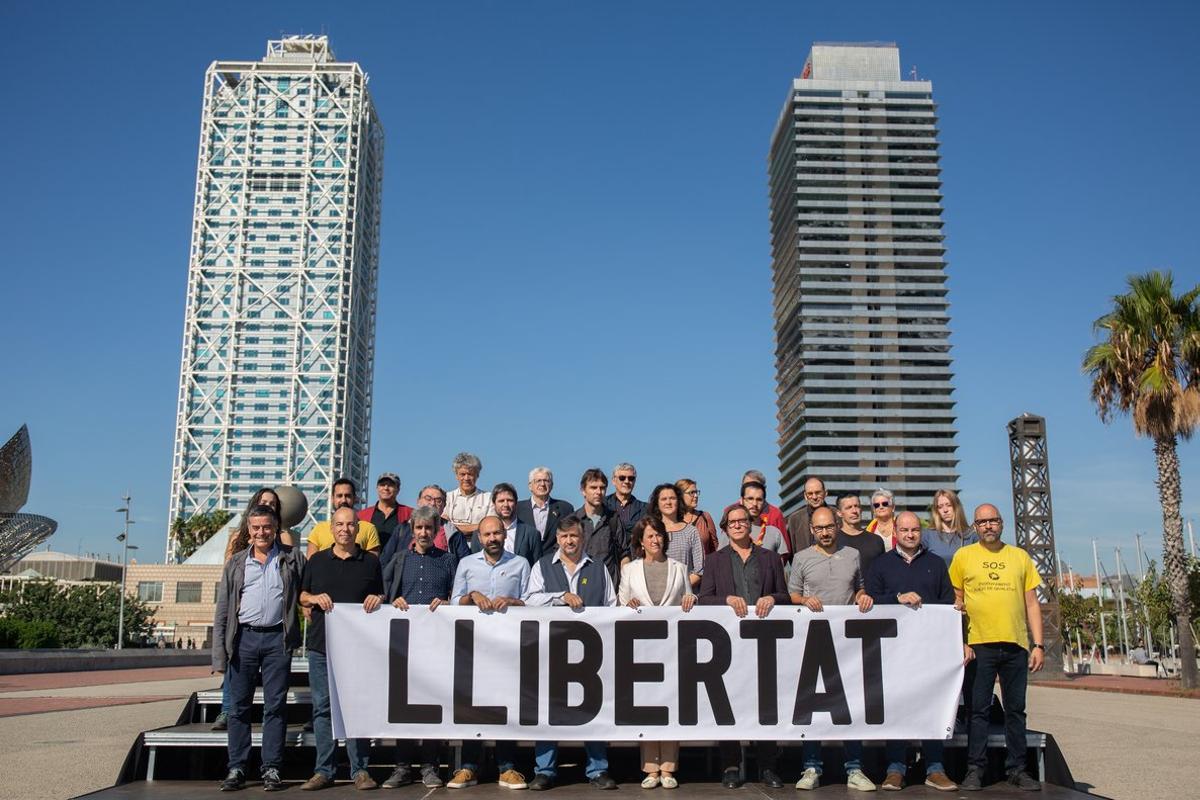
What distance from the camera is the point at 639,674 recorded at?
7551 millimetres

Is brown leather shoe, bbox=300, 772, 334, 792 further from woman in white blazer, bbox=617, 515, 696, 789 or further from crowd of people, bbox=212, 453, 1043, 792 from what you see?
woman in white blazer, bbox=617, 515, 696, 789

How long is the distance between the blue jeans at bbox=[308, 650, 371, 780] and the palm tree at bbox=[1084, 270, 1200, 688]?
77.9 ft

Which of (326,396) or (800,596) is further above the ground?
(326,396)

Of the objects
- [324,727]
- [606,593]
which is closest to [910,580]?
[606,593]

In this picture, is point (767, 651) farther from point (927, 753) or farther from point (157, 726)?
point (157, 726)

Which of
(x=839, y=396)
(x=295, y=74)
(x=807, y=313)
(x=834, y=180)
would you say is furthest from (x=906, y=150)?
(x=295, y=74)

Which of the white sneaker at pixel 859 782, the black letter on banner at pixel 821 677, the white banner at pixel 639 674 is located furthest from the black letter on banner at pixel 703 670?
the white sneaker at pixel 859 782

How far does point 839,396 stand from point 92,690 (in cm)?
16007

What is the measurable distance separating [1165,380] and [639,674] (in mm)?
22628

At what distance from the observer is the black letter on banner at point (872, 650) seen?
24.9 ft

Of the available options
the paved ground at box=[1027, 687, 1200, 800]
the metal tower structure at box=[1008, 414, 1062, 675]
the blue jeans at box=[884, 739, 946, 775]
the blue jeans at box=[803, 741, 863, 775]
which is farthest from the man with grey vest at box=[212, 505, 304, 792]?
the metal tower structure at box=[1008, 414, 1062, 675]

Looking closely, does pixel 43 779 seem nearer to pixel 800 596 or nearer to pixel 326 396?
pixel 800 596

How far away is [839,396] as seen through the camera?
172625mm

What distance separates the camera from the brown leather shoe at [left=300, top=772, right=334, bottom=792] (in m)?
7.16
